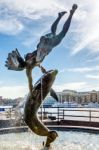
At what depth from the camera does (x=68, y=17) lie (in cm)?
798

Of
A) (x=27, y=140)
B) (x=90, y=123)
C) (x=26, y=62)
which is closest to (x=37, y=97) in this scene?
(x=26, y=62)

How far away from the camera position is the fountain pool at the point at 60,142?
10375mm

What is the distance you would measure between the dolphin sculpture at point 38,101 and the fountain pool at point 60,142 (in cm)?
92

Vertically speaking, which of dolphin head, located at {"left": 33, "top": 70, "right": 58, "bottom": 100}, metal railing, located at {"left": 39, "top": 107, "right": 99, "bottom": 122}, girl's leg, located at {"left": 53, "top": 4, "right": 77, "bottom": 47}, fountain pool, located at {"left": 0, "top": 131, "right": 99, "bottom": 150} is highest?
girl's leg, located at {"left": 53, "top": 4, "right": 77, "bottom": 47}

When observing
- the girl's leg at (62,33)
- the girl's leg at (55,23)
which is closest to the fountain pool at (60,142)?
the girl's leg at (62,33)

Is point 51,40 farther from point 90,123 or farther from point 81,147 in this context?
point 90,123

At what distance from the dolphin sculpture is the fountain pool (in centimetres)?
92

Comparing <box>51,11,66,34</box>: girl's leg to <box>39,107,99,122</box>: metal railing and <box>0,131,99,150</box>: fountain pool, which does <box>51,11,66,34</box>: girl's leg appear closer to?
<box>0,131,99,150</box>: fountain pool

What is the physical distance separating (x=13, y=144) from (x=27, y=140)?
1.07 m

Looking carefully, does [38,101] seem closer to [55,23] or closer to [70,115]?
[55,23]

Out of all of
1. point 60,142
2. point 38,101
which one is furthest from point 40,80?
point 60,142

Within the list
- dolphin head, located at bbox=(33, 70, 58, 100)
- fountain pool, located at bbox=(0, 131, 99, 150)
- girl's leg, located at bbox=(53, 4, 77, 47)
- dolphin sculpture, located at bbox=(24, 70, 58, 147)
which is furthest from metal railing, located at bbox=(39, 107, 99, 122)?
girl's leg, located at bbox=(53, 4, 77, 47)

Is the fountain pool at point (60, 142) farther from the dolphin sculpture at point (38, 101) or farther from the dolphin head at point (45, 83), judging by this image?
the dolphin head at point (45, 83)

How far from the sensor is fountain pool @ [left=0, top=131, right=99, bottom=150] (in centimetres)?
1038
